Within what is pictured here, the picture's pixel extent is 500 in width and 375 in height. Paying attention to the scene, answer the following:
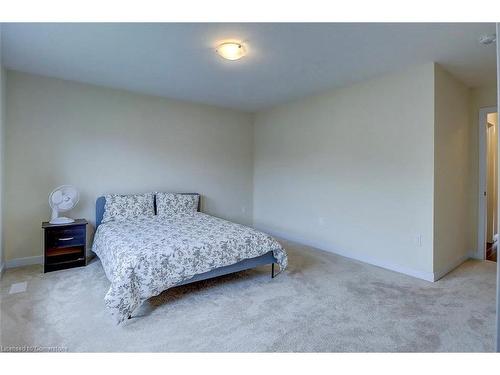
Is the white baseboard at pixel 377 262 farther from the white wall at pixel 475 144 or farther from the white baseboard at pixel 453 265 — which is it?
the white wall at pixel 475 144

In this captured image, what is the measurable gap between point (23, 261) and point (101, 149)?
176cm

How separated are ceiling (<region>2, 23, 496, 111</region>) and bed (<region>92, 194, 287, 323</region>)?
75.7 inches

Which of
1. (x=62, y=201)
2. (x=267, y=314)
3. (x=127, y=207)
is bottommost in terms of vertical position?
(x=267, y=314)

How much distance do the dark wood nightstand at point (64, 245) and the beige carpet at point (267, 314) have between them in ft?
0.54

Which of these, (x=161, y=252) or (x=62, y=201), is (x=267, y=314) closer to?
(x=161, y=252)

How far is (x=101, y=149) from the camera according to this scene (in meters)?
3.95

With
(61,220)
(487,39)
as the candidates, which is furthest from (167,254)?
(487,39)

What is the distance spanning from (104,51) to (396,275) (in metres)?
4.10

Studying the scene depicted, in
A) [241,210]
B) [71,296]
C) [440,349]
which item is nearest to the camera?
[440,349]

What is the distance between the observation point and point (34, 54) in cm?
286
